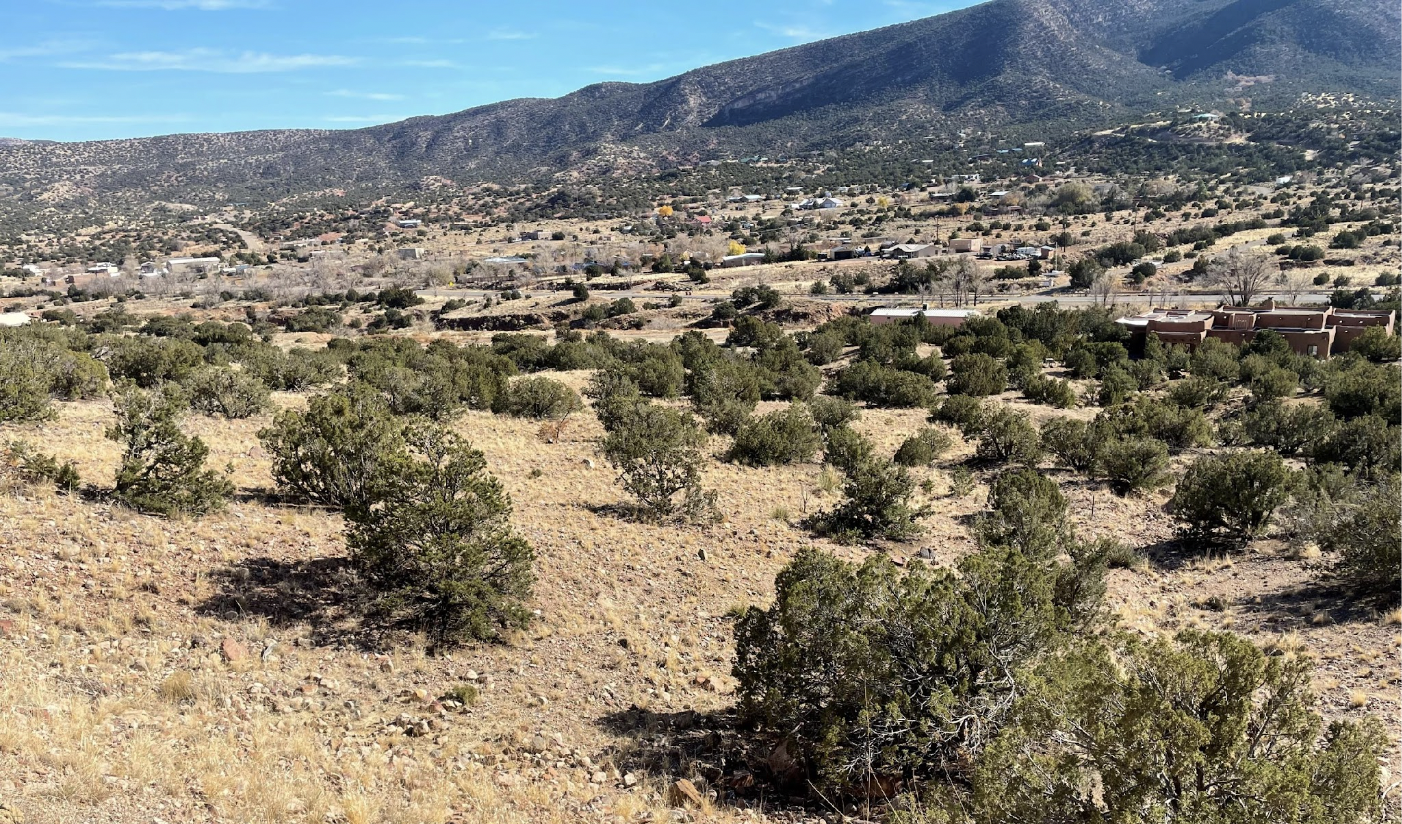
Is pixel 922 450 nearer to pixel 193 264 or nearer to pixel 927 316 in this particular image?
pixel 927 316

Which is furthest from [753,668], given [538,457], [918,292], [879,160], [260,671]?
[879,160]

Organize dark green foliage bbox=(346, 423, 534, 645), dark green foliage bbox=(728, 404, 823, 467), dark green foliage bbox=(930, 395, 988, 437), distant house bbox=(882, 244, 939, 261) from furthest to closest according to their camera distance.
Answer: distant house bbox=(882, 244, 939, 261) → dark green foliage bbox=(930, 395, 988, 437) → dark green foliage bbox=(728, 404, 823, 467) → dark green foliage bbox=(346, 423, 534, 645)

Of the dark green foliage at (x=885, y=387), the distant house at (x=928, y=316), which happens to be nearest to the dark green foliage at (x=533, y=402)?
the dark green foliage at (x=885, y=387)

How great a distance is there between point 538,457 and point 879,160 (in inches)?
5294

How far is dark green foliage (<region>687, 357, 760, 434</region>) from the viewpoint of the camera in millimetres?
21109

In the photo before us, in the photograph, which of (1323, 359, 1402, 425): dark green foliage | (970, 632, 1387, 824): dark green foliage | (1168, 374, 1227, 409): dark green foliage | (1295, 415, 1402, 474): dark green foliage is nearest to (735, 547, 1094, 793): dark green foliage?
(970, 632, 1387, 824): dark green foliage

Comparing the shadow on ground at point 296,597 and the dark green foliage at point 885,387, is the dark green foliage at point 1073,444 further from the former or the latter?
the shadow on ground at point 296,597

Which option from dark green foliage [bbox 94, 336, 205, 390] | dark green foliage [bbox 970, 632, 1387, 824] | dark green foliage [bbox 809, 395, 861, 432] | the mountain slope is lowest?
dark green foliage [bbox 809, 395, 861, 432]

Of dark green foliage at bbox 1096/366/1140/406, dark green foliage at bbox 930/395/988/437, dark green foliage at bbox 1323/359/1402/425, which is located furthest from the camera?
dark green foliage at bbox 1096/366/1140/406

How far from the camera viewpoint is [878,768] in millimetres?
6562

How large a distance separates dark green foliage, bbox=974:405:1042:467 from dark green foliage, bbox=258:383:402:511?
1398 centimetres

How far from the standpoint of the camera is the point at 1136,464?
1758 cm

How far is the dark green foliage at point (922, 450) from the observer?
18.8 metres

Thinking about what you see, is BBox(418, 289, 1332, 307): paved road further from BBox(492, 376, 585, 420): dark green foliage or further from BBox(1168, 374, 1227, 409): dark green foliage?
BBox(492, 376, 585, 420): dark green foliage
